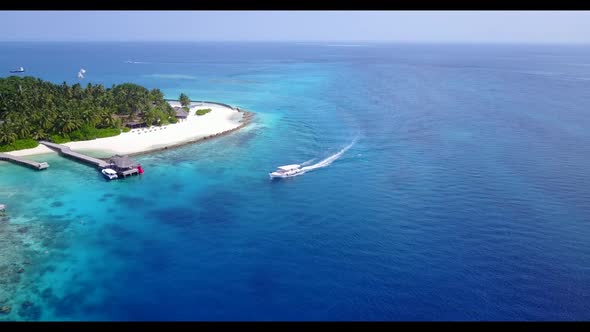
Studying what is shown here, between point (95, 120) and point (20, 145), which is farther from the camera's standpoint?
point (95, 120)

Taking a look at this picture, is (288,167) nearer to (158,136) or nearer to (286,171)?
(286,171)

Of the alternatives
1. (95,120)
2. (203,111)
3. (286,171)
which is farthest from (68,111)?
(286,171)

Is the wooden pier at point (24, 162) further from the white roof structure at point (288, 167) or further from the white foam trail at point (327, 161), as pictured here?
the white foam trail at point (327, 161)

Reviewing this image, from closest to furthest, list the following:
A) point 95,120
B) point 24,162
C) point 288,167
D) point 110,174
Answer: point 110,174, point 288,167, point 24,162, point 95,120

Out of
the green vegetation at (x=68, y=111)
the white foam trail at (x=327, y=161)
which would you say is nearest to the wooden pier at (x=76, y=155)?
the green vegetation at (x=68, y=111)

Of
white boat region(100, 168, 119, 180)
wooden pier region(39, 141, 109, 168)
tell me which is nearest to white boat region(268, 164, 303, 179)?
white boat region(100, 168, 119, 180)
